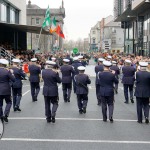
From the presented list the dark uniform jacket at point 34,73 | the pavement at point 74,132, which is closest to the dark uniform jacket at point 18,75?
the pavement at point 74,132

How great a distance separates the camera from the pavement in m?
8.77

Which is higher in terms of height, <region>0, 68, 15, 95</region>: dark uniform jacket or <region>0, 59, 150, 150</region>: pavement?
<region>0, 68, 15, 95</region>: dark uniform jacket

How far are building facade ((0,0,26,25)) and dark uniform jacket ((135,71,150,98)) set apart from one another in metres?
29.3

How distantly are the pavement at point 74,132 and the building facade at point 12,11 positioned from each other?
91.9 ft

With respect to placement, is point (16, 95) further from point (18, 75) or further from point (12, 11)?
point (12, 11)

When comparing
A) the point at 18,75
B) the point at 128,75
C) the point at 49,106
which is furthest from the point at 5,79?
the point at 128,75

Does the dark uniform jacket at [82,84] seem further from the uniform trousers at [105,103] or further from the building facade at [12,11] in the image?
the building facade at [12,11]

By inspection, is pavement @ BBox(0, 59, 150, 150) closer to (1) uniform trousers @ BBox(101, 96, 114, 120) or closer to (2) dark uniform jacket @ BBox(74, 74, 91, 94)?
(1) uniform trousers @ BBox(101, 96, 114, 120)

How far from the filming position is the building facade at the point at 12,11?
40.9 metres

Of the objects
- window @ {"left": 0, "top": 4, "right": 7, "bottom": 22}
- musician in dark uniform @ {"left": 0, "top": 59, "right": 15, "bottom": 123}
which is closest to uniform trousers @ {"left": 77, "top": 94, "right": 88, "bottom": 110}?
musician in dark uniform @ {"left": 0, "top": 59, "right": 15, "bottom": 123}

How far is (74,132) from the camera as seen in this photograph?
10172 mm

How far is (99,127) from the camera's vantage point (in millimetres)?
10930

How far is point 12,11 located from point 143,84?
37377 mm

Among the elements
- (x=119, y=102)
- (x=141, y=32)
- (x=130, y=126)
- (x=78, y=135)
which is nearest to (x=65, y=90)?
(x=119, y=102)
